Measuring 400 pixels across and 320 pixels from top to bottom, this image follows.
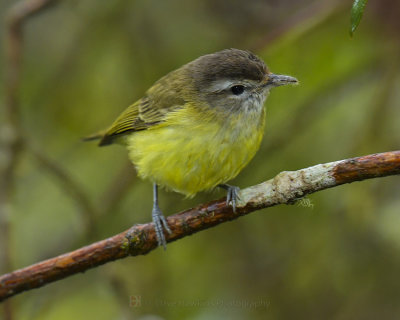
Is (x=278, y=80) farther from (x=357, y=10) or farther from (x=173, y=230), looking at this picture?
(x=357, y=10)

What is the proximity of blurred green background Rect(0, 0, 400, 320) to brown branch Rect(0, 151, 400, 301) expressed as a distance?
3.80 ft

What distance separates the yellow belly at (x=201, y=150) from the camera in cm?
366

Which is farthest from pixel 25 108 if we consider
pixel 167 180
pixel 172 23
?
pixel 167 180

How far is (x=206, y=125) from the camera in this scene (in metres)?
3.79

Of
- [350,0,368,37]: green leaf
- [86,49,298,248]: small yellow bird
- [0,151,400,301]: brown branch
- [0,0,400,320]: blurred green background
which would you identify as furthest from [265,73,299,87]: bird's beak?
[350,0,368,37]: green leaf

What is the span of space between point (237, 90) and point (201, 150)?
571mm

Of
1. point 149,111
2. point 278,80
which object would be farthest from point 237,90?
point 149,111

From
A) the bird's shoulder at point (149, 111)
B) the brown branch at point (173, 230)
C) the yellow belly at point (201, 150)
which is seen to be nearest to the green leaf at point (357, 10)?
the brown branch at point (173, 230)

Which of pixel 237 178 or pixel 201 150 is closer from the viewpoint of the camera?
pixel 201 150

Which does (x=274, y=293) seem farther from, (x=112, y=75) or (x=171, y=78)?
(x=112, y=75)

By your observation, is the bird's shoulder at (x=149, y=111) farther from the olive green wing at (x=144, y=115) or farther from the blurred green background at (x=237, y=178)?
the blurred green background at (x=237, y=178)

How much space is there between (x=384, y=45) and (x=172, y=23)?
2.06 m

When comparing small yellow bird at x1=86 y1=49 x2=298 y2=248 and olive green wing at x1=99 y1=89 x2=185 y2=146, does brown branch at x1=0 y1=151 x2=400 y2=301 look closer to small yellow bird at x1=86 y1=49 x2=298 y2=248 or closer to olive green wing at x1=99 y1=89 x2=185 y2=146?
small yellow bird at x1=86 y1=49 x2=298 y2=248

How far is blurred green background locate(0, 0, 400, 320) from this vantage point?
4.32 meters
